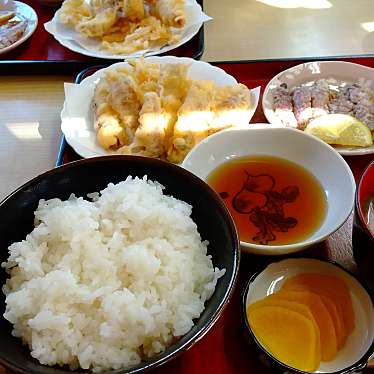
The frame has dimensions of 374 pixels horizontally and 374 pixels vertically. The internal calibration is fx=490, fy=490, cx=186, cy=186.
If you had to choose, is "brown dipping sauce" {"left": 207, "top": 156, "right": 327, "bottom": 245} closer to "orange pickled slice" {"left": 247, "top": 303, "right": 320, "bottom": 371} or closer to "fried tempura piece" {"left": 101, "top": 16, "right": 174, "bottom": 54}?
"orange pickled slice" {"left": 247, "top": 303, "right": 320, "bottom": 371}

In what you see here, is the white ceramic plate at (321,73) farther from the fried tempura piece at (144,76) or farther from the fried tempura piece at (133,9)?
the fried tempura piece at (133,9)

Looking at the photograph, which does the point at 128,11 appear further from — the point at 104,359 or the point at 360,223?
the point at 104,359

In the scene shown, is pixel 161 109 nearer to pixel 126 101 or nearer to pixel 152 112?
pixel 152 112

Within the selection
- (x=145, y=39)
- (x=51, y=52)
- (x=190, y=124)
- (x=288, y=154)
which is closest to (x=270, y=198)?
(x=288, y=154)

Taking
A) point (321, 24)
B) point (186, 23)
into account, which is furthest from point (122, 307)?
point (321, 24)

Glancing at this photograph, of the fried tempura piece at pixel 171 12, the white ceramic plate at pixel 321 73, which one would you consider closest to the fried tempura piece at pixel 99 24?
the fried tempura piece at pixel 171 12

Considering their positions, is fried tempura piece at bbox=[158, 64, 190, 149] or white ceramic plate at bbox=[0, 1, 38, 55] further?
white ceramic plate at bbox=[0, 1, 38, 55]

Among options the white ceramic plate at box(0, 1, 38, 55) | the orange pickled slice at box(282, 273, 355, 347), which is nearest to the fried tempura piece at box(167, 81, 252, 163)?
→ the orange pickled slice at box(282, 273, 355, 347)
